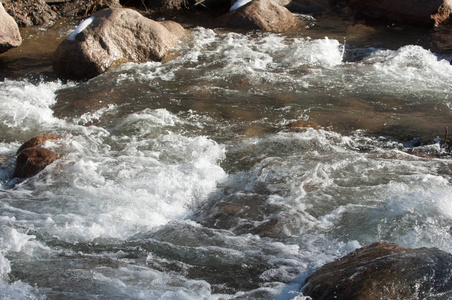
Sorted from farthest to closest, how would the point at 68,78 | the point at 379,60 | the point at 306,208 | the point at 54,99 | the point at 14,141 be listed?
the point at 379,60 < the point at 68,78 < the point at 54,99 < the point at 14,141 < the point at 306,208

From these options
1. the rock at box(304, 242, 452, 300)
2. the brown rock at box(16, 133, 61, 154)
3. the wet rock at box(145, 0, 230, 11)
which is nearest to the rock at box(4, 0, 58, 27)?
the wet rock at box(145, 0, 230, 11)

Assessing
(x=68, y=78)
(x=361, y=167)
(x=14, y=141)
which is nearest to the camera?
(x=361, y=167)

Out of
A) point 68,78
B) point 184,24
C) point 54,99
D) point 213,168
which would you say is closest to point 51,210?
point 213,168

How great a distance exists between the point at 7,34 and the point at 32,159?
395 centimetres

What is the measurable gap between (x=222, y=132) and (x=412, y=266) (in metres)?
3.18

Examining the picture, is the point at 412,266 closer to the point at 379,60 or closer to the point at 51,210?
the point at 51,210

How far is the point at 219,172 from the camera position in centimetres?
509

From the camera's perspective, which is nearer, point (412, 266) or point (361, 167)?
point (412, 266)

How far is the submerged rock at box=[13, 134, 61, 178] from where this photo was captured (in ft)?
16.5

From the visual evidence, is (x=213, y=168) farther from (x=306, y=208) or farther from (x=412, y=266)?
(x=412, y=266)

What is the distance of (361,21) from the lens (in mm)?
10680

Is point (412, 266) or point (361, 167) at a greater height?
point (412, 266)

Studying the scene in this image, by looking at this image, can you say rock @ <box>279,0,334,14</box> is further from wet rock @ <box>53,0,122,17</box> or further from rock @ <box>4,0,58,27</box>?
rock @ <box>4,0,58,27</box>

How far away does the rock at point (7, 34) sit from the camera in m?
8.07
